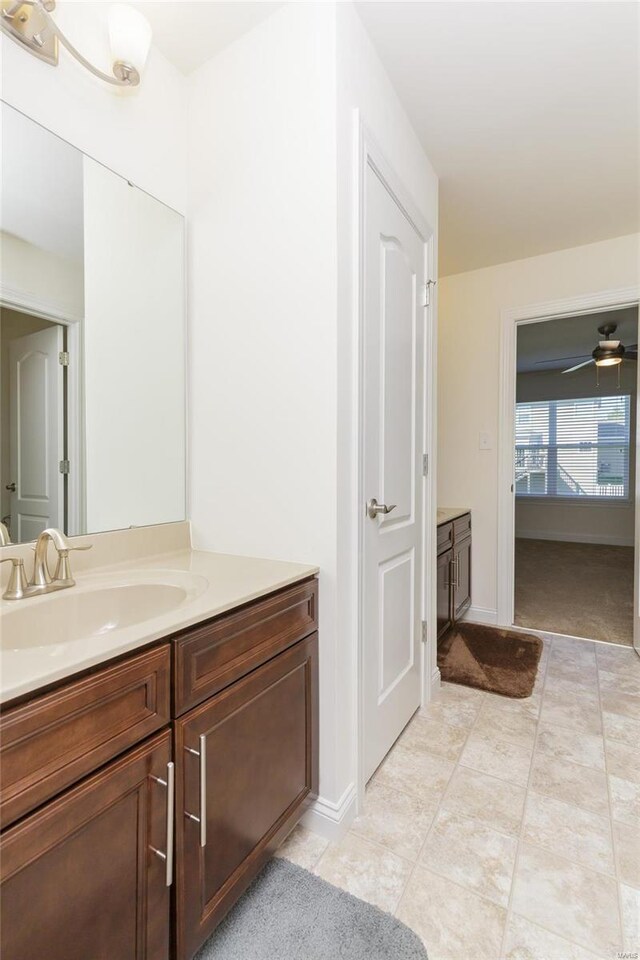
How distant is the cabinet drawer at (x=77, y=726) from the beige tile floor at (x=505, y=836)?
852 mm

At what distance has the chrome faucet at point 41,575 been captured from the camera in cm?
99

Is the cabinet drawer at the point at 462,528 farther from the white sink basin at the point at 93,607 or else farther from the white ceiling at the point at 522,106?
the white sink basin at the point at 93,607

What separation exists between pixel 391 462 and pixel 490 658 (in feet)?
5.23

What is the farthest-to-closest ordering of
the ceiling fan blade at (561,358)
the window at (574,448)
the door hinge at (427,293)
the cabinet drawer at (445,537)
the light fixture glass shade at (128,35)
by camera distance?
the window at (574,448) → the ceiling fan blade at (561,358) → the cabinet drawer at (445,537) → the door hinge at (427,293) → the light fixture glass shade at (128,35)

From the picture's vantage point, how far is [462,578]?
2.93 meters

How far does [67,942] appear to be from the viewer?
26.8 inches

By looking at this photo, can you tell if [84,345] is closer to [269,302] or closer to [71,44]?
[269,302]

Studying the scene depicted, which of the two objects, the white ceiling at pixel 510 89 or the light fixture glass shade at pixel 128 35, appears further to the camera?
the white ceiling at pixel 510 89

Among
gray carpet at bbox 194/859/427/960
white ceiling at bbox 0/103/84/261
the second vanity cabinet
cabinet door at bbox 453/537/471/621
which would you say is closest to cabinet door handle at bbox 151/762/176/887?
the second vanity cabinet

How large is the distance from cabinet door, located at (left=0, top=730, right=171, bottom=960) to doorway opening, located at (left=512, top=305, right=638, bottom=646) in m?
4.03

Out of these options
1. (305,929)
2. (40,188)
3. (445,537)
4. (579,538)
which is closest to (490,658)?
(445,537)

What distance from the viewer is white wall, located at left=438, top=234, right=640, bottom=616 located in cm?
291


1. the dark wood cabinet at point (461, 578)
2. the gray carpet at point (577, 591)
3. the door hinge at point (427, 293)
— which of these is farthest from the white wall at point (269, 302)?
the gray carpet at point (577, 591)

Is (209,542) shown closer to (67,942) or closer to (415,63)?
(67,942)
